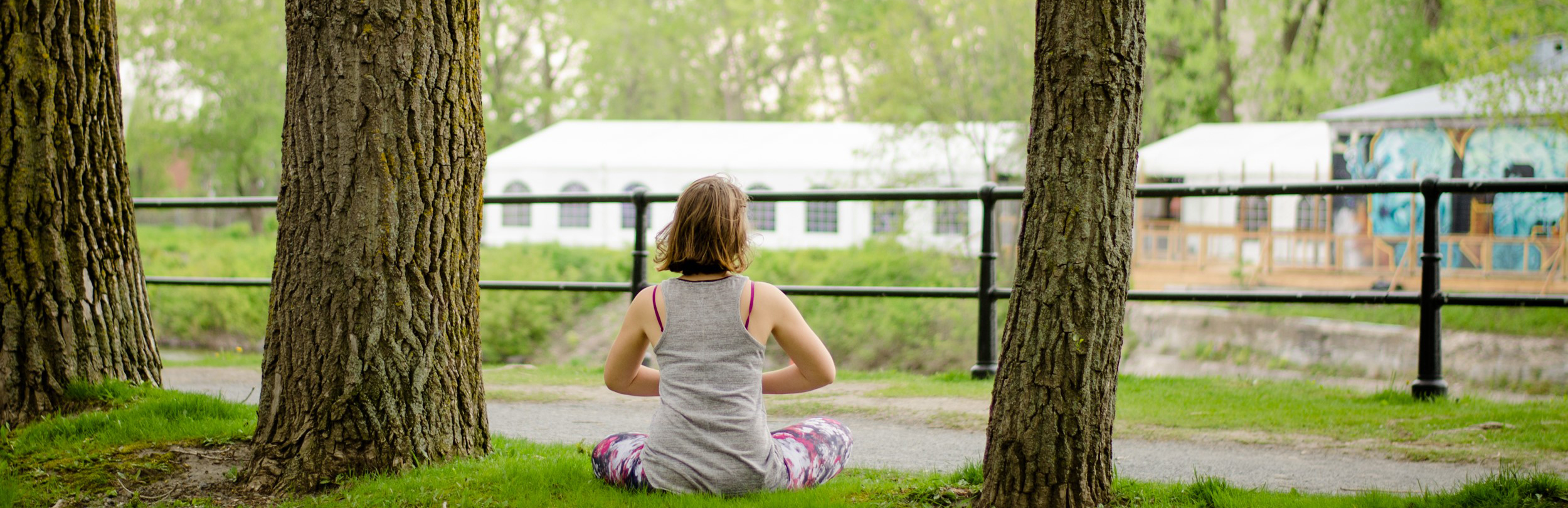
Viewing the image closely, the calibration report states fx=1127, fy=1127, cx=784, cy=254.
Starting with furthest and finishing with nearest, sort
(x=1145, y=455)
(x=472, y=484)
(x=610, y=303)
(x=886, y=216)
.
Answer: (x=886, y=216)
(x=610, y=303)
(x=1145, y=455)
(x=472, y=484)

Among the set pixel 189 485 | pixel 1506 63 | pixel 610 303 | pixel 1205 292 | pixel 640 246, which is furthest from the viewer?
pixel 610 303

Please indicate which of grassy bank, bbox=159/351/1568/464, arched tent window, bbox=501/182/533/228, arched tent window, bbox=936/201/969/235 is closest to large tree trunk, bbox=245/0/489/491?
grassy bank, bbox=159/351/1568/464

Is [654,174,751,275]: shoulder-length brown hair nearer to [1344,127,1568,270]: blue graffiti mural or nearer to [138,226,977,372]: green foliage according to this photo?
[138,226,977,372]: green foliage

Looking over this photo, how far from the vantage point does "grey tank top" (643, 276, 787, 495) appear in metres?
2.95

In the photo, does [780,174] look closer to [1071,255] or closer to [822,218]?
[822,218]

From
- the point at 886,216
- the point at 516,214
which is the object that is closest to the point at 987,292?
the point at 886,216

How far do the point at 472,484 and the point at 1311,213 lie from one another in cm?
2080

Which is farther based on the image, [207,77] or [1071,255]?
[207,77]

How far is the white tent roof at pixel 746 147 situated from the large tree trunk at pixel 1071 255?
18757 mm

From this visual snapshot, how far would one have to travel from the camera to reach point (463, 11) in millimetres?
3352

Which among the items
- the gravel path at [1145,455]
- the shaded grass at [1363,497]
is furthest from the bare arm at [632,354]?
the shaded grass at [1363,497]

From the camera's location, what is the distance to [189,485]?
11.2 ft

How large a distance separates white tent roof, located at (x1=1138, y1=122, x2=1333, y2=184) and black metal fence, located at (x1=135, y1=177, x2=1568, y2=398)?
13.9 meters

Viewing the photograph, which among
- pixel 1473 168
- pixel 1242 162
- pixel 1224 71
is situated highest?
pixel 1224 71
